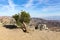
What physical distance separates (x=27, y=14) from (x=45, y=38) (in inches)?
487

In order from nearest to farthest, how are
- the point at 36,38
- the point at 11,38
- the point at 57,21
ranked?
the point at 11,38, the point at 36,38, the point at 57,21

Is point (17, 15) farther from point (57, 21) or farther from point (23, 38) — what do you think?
point (57, 21)

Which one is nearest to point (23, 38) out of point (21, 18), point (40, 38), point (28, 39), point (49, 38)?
point (28, 39)

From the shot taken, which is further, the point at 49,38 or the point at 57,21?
the point at 57,21

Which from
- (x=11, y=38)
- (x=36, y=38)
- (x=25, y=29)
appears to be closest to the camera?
(x=11, y=38)

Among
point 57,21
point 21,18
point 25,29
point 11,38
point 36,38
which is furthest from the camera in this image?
point 57,21

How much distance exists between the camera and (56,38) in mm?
26719

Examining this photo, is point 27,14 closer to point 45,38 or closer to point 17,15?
point 17,15

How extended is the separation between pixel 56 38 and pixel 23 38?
598 cm

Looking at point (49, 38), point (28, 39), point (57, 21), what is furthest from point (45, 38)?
point (57, 21)

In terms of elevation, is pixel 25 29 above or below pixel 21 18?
below

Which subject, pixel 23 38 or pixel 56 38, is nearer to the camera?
pixel 23 38

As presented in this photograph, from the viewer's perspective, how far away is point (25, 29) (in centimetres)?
3128

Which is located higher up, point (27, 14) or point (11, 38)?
point (27, 14)
